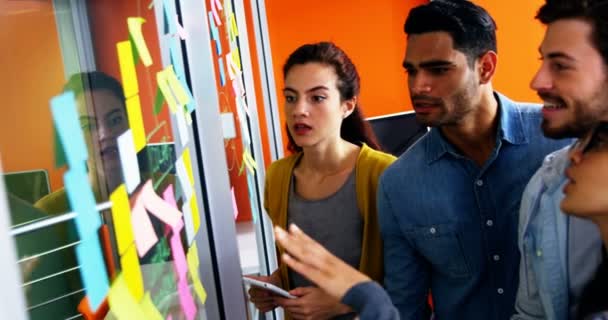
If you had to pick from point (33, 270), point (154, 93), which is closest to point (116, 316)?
point (33, 270)

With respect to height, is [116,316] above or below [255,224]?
above

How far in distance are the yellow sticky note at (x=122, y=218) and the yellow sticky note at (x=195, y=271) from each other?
0.22 m

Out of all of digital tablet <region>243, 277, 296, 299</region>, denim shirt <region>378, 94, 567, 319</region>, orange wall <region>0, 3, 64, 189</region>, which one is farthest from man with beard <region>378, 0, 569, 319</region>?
orange wall <region>0, 3, 64, 189</region>

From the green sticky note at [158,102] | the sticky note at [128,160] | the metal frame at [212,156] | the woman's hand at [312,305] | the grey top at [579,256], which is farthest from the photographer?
the woman's hand at [312,305]

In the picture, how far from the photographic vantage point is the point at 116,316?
0.59 metres

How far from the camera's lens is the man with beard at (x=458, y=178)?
47.2 inches

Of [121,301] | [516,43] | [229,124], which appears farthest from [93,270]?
[516,43]

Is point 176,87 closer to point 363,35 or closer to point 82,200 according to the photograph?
point 82,200

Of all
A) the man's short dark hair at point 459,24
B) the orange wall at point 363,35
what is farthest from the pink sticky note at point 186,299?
the orange wall at point 363,35

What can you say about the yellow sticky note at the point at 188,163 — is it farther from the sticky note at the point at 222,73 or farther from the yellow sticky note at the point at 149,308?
the sticky note at the point at 222,73

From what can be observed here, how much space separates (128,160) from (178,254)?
22 cm

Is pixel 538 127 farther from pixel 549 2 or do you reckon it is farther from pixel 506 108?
pixel 549 2

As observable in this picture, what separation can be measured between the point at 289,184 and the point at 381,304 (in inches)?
24.7

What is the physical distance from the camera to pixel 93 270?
1.80ft
